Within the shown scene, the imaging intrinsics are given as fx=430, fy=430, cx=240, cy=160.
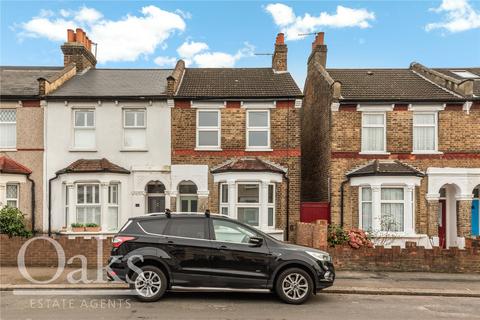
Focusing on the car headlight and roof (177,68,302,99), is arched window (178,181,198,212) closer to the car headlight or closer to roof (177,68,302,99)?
roof (177,68,302,99)

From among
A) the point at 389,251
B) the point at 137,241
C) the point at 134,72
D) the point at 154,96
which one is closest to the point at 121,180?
the point at 154,96

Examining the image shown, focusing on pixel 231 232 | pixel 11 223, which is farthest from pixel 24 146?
pixel 231 232

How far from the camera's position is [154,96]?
1711cm

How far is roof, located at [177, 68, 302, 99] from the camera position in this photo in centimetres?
1731

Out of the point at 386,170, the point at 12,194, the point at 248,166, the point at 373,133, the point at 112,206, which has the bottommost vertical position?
the point at 112,206

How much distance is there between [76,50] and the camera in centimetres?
2022

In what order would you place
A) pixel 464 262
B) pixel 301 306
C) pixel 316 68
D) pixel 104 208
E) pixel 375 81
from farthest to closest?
pixel 316 68, pixel 375 81, pixel 104 208, pixel 464 262, pixel 301 306

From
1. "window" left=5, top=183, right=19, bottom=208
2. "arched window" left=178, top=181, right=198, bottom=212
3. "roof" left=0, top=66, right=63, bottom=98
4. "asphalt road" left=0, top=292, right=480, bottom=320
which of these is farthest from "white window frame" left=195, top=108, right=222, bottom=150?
"asphalt road" left=0, top=292, right=480, bottom=320

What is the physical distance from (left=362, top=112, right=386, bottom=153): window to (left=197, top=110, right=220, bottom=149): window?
5.89 m

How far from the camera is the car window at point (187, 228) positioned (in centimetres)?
912

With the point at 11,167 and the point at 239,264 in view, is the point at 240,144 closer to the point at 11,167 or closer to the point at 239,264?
the point at 239,264

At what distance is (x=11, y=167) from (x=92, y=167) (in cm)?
316

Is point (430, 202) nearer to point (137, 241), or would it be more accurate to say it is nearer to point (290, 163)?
point (290, 163)

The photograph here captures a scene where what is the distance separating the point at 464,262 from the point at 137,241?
365 inches
